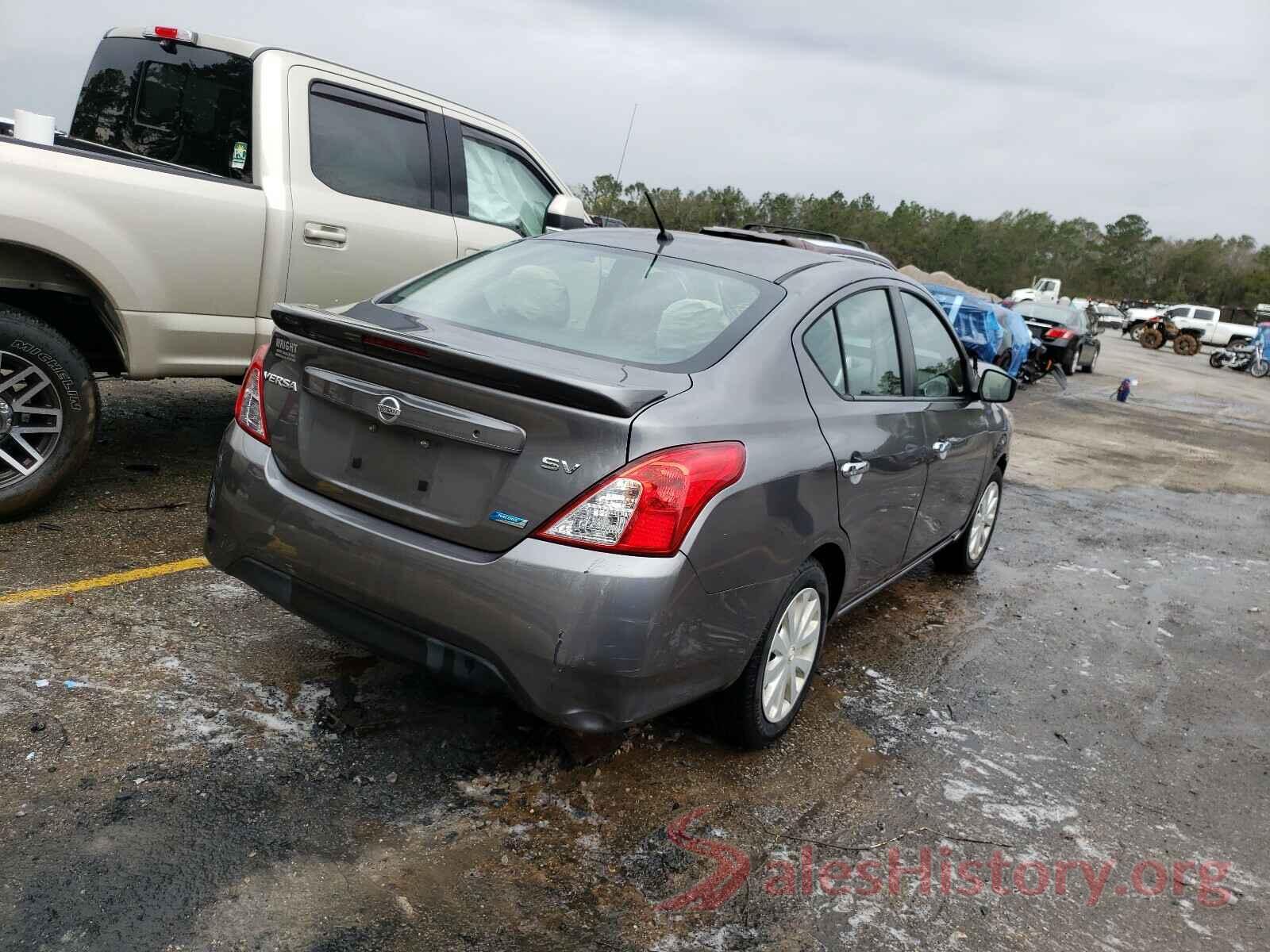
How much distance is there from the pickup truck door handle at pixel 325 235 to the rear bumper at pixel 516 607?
2.40 metres

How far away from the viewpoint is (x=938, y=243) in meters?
93.4

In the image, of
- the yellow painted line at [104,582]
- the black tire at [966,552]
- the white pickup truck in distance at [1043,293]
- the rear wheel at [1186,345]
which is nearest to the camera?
the yellow painted line at [104,582]

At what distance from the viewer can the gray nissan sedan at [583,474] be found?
2666 millimetres

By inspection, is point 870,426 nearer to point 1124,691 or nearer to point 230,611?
point 1124,691

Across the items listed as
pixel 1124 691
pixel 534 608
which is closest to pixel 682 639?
pixel 534 608

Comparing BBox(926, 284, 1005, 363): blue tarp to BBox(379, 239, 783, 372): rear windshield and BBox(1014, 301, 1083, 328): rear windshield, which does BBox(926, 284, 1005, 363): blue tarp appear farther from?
BBox(379, 239, 783, 372): rear windshield

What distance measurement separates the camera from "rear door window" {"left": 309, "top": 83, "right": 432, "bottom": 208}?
211 inches

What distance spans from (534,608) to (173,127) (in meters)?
4.05

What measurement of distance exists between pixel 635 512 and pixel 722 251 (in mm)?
1596

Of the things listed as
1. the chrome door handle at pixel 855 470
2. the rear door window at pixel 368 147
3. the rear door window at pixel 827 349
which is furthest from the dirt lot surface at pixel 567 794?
the rear door window at pixel 368 147

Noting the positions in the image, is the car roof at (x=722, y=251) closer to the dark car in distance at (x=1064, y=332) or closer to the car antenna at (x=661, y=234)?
the car antenna at (x=661, y=234)

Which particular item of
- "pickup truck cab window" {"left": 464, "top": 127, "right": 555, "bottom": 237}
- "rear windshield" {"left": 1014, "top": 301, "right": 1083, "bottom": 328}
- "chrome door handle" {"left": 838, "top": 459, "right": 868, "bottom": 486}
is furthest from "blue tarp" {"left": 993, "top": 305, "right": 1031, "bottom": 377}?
"chrome door handle" {"left": 838, "top": 459, "right": 868, "bottom": 486}

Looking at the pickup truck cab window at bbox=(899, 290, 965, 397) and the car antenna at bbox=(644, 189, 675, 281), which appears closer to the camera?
the car antenna at bbox=(644, 189, 675, 281)

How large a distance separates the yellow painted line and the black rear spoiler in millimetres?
1707
